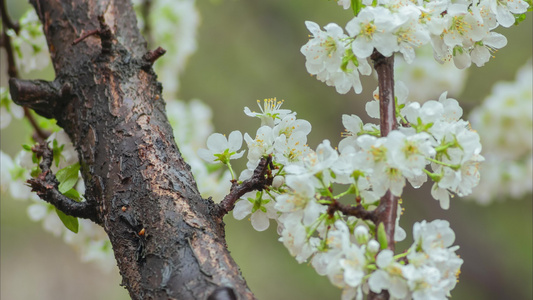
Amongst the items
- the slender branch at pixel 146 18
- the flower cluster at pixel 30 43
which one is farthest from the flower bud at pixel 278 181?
the slender branch at pixel 146 18

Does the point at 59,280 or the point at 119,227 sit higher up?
the point at 59,280

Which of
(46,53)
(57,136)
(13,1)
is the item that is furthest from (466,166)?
(13,1)

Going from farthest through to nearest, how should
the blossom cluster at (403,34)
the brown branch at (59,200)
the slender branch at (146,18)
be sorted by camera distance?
the slender branch at (146,18) → the brown branch at (59,200) → the blossom cluster at (403,34)

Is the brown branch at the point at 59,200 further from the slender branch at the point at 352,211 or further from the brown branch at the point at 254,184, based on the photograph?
the slender branch at the point at 352,211

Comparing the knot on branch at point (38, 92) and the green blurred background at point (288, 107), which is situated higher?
the green blurred background at point (288, 107)

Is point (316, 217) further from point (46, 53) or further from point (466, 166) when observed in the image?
point (46, 53)
